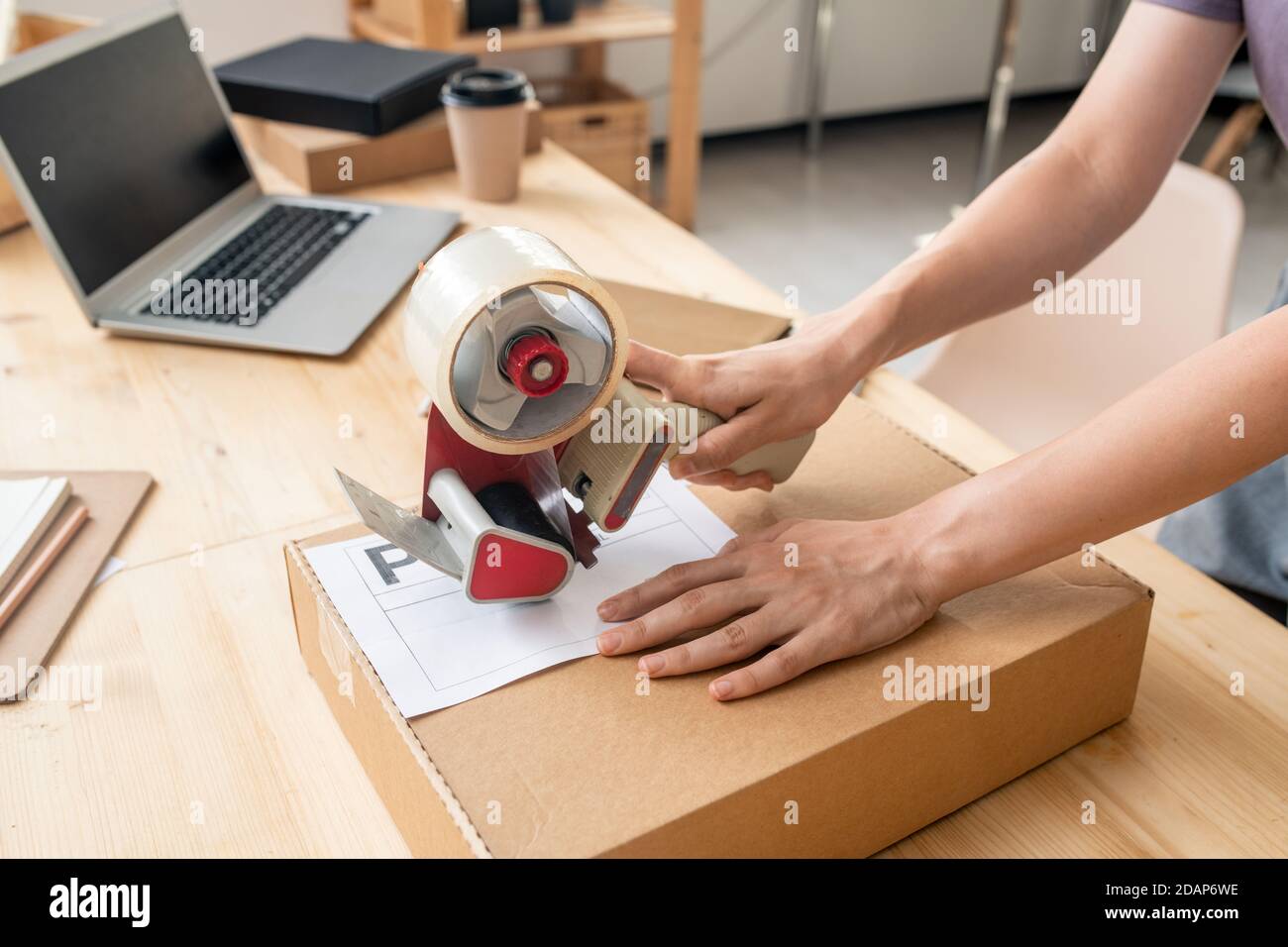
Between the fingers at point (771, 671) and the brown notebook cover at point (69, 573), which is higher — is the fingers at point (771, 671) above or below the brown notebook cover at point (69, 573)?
above

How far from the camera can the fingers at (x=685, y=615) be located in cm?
71

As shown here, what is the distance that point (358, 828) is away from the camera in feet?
2.25

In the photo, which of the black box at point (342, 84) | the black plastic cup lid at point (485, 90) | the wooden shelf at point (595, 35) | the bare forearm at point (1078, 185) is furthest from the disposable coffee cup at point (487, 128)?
the wooden shelf at point (595, 35)

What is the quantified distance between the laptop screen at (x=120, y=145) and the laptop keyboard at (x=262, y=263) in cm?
6

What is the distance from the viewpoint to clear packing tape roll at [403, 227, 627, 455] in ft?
2.01

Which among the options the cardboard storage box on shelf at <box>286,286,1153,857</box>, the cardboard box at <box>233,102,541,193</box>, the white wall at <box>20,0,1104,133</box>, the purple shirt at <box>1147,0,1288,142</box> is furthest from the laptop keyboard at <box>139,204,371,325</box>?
the white wall at <box>20,0,1104,133</box>

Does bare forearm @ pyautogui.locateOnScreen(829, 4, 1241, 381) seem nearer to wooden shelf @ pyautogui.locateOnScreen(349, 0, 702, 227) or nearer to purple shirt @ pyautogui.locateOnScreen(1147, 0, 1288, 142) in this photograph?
purple shirt @ pyautogui.locateOnScreen(1147, 0, 1288, 142)

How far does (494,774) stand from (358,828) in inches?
4.8

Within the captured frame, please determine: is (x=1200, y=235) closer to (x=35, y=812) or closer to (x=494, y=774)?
(x=494, y=774)

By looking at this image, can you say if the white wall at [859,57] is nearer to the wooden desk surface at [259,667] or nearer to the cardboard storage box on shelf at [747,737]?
the wooden desk surface at [259,667]

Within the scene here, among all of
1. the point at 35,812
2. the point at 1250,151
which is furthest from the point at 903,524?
the point at 1250,151

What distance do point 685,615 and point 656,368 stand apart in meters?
0.18

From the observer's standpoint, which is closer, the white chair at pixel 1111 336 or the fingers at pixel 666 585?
the fingers at pixel 666 585

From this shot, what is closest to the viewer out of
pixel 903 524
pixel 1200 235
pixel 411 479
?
pixel 903 524
